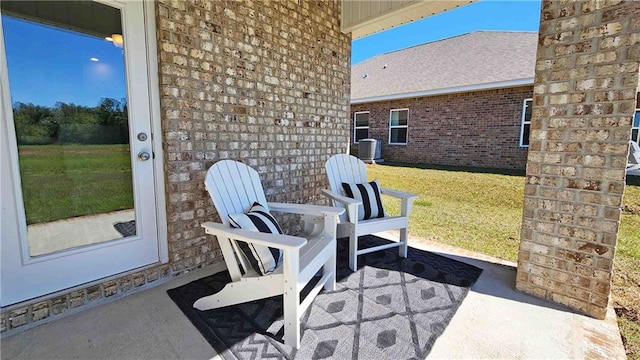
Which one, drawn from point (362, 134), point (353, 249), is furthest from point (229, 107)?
point (362, 134)

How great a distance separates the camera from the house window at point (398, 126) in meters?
10.1

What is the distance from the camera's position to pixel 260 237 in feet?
5.07

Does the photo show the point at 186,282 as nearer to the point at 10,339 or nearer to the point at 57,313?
the point at 57,313

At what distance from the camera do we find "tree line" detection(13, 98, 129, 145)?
168 centimetres

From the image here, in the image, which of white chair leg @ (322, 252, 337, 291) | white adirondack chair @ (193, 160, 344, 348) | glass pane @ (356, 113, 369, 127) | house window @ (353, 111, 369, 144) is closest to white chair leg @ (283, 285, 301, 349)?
white adirondack chair @ (193, 160, 344, 348)

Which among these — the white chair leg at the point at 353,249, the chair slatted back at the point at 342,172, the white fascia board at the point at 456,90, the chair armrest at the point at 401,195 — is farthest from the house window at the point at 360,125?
the white chair leg at the point at 353,249

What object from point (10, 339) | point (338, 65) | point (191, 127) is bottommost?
point (10, 339)

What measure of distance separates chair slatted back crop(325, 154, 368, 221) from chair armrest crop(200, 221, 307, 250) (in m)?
1.16

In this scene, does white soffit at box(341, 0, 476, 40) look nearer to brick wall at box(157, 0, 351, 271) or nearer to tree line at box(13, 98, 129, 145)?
brick wall at box(157, 0, 351, 271)

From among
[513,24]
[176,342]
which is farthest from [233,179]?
[513,24]

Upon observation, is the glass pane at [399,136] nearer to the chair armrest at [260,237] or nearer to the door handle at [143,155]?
the door handle at [143,155]

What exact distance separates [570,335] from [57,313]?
119 inches

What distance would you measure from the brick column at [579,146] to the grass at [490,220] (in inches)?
15.5

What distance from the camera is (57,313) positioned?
1779 millimetres
